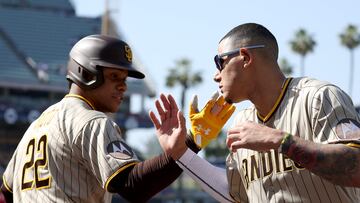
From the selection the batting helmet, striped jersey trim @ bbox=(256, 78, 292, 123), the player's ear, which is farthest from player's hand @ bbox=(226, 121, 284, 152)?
the batting helmet

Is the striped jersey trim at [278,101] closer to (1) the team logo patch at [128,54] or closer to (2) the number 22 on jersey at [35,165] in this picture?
(1) the team logo patch at [128,54]

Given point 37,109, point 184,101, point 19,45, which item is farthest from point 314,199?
point 184,101

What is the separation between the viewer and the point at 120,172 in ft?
17.7

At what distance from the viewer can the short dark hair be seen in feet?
17.9

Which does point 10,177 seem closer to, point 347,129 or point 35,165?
point 35,165

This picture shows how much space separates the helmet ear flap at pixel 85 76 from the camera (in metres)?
5.87

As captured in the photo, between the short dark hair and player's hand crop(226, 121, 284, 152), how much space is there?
0.82 metres

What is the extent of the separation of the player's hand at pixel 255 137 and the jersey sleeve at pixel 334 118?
31 centimetres

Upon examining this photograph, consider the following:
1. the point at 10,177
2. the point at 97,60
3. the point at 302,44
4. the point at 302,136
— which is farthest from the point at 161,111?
the point at 302,44

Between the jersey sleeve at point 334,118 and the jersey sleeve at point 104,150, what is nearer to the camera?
the jersey sleeve at point 334,118

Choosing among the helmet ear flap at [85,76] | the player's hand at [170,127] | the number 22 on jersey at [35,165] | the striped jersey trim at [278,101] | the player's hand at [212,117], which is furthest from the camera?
the player's hand at [212,117]

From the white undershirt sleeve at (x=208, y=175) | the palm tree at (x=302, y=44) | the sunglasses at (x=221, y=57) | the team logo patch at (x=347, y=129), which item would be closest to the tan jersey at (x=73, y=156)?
the white undershirt sleeve at (x=208, y=175)

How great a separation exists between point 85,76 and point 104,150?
2.49 feet

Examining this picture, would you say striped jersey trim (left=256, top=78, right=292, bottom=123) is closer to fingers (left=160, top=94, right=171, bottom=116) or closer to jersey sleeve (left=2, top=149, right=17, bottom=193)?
fingers (left=160, top=94, right=171, bottom=116)
